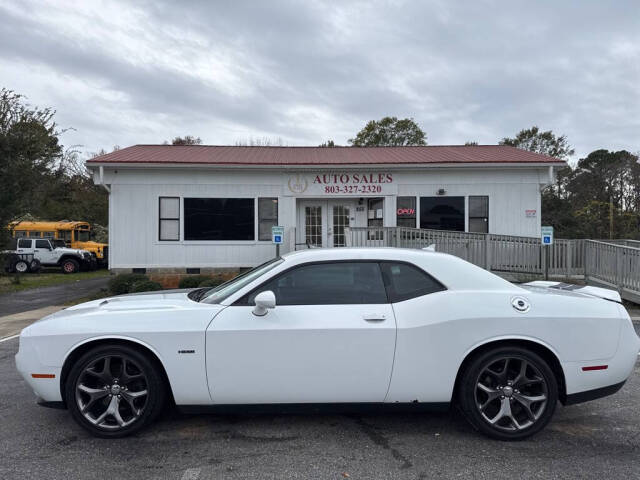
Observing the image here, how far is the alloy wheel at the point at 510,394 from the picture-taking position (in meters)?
3.42

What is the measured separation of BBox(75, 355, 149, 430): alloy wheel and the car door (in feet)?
1.90

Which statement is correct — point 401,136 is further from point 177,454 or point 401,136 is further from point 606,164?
point 177,454

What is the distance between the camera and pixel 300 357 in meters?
3.38

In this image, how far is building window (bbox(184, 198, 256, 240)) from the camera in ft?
41.9

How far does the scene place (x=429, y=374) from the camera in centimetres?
340

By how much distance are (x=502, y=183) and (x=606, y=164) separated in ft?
103

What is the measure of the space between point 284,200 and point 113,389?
A: 989 cm

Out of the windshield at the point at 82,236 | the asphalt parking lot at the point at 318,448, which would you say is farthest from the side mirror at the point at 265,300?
the windshield at the point at 82,236

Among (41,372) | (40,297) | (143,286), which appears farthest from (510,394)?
(40,297)

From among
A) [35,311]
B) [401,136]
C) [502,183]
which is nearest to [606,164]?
[401,136]

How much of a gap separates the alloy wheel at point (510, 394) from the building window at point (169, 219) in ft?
35.2

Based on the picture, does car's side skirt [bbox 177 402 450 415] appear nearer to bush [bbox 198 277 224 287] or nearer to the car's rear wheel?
bush [bbox 198 277 224 287]

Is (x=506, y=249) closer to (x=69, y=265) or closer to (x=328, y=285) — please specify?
(x=328, y=285)

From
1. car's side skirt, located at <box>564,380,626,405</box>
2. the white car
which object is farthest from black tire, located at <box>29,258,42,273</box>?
car's side skirt, located at <box>564,380,626,405</box>
